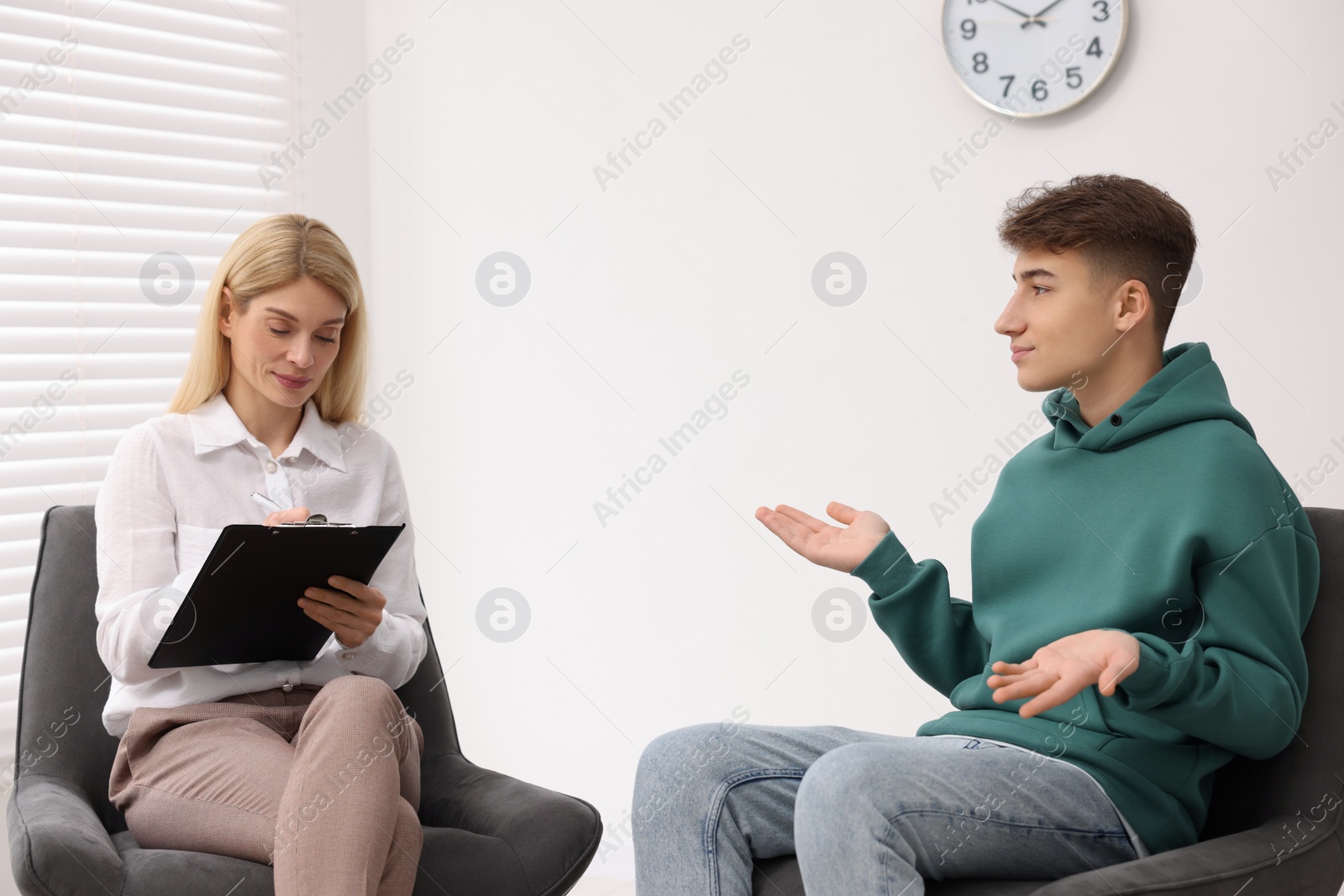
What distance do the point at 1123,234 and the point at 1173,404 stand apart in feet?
0.79

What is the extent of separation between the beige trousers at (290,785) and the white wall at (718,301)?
121cm

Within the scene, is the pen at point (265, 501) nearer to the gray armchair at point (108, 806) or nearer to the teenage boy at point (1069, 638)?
the gray armchair at point (108, 806)

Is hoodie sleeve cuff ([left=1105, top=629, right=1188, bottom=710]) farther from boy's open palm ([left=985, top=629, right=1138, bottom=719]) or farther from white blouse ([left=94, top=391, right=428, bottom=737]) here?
white blouse ([left=94, top=391, right=428, bottom=737])

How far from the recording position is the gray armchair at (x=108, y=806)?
1.42m

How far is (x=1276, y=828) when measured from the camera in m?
1.31

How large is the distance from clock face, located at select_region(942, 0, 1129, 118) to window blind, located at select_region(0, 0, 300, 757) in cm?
170

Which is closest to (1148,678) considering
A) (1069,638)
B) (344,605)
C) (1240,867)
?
(1069,638)

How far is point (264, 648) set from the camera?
5.44ft

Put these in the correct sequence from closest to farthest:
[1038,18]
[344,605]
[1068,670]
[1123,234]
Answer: [1068,670] < [1123,234] < [344,605] < [1038,18]

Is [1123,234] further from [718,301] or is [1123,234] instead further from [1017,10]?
[718,301]

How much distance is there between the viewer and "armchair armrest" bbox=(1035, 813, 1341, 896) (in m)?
1.16

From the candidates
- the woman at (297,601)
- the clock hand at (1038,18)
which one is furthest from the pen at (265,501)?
the clock hand at (1038,18)

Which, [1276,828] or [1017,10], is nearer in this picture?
[1276,828]

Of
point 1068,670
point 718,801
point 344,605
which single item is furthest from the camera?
point 344,605
